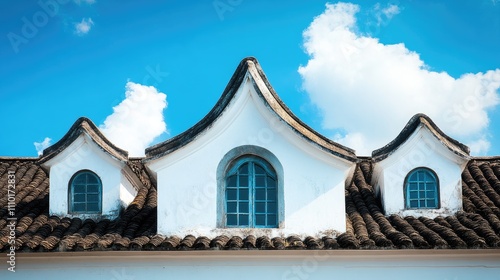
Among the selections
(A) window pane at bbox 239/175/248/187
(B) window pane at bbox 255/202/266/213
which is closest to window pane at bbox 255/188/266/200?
(B) window pane at bbox 255/202/266/213

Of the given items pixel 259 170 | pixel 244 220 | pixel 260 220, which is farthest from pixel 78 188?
pixel 260 220

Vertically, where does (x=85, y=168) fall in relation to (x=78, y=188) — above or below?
above

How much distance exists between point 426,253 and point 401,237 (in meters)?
0.85

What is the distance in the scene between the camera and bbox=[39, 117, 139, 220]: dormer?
1688cm

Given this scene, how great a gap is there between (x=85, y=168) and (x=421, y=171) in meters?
7.46

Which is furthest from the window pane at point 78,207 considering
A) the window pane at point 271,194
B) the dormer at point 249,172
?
the window pane at point 271,194

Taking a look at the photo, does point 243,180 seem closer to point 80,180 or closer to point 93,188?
point 93,188

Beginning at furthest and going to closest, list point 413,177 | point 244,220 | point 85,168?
→ 1. point 85,168
2. point 413,177
3. point 244,220

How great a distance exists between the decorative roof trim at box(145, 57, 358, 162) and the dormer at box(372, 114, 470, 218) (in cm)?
129

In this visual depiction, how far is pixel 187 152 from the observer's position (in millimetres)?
15922

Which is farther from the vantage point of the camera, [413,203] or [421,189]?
[421,189]

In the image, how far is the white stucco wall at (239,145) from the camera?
1562cm

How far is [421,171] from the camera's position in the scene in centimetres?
1697

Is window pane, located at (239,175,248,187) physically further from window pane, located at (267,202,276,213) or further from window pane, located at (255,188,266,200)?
window pane, located at (267,202,276,213)
